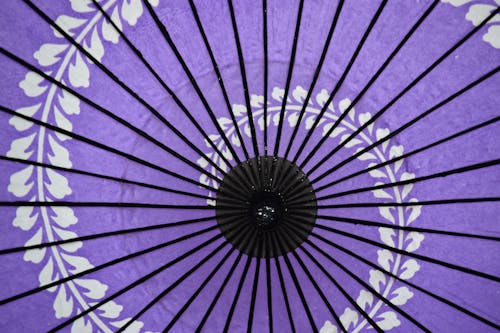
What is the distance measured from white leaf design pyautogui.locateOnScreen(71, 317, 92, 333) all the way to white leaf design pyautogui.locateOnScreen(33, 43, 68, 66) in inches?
68.7

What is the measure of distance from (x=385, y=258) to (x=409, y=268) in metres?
0.18

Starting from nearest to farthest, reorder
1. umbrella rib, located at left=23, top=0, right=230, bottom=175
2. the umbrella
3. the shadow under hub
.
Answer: umbrella rib, located at left=23, top=0, right=230, bottom=175
the umbrella
the shadow under hub

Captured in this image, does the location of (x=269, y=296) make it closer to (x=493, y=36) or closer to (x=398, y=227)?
(x=398, y=227)

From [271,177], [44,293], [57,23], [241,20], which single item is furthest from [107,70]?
[44,293]

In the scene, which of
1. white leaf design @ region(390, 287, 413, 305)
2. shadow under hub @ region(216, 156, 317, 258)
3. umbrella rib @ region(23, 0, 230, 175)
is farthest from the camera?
white leaf design @ region(390, 287, 413, 305)

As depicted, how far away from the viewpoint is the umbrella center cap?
117 inches

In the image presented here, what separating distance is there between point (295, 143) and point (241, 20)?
0.90 metres

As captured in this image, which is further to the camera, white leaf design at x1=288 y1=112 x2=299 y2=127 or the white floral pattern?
white leaf design at x1=288 y1=112 x2=299 y2=127

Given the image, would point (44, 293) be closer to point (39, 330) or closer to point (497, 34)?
point (39, 330)

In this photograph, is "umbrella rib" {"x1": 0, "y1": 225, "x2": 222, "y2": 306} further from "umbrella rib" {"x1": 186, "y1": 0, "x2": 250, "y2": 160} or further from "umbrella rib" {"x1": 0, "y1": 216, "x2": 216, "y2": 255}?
"umbrella rib" {"x1": 186, "y1": 0, "x2": 250, "y2": 160}

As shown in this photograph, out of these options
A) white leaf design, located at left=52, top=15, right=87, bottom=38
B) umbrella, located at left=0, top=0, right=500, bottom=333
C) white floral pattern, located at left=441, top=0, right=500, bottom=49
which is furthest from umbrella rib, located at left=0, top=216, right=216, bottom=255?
white floral pattern, located at left=441, top=0, right=500, bottom=49

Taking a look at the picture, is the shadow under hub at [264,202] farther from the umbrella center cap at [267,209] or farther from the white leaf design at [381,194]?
the white leaf design at [381,194]

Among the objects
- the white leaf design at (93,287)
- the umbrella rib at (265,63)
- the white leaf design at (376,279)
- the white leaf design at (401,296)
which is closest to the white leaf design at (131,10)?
the umbrella rib at (265,63)

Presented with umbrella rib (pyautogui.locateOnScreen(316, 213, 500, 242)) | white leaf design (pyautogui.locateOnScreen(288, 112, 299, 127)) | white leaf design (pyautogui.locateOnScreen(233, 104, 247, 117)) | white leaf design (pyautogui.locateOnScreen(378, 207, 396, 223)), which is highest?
white leaf design (pyautogui.locateOnScreen(233, 104, 247, 117))
